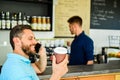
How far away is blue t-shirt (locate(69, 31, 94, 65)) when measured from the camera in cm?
366

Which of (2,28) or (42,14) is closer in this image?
(2,28)

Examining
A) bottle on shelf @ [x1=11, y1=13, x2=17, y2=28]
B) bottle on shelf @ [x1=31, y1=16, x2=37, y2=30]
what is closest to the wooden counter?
bottle on shelf @ [x1=11, y1=13, x2=17, y2=28]

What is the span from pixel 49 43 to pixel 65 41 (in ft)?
1.31

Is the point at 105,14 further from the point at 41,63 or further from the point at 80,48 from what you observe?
the point at 41,63

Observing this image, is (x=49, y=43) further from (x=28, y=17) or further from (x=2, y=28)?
(x=2, y=28)

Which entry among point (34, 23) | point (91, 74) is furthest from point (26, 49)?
A: point (34, 23)

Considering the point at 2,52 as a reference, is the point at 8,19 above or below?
above

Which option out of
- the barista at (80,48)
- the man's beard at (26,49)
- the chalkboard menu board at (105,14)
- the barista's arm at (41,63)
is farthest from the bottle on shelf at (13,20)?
the man's beard at (26,49)

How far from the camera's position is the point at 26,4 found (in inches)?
183

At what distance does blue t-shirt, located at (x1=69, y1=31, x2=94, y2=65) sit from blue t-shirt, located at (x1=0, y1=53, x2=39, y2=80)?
6.53ft

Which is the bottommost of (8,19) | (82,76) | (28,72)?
(82,76)

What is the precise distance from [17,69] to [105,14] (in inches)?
174

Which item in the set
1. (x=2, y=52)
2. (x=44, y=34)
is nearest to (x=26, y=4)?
(x=44, y=34)

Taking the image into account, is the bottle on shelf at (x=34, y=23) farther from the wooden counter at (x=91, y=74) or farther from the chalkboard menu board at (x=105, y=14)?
the wooden counter at (x=91, y=74)
